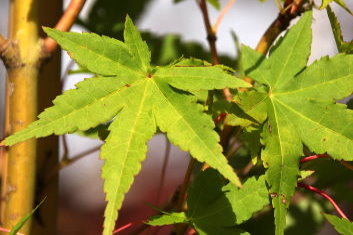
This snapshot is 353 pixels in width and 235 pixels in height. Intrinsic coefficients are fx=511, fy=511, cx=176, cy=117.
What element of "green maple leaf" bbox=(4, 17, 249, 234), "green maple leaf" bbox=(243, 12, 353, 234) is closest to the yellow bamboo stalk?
"green maple leaf" bbox=(4, 17, 249, 234)

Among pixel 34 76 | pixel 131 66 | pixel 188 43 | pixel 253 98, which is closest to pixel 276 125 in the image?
pixel 253 98

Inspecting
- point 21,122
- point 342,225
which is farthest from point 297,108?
point 21,122

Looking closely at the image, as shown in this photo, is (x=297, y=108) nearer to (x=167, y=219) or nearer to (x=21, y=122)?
(x=167, y=219)

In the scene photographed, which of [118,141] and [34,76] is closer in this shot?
[118,141]

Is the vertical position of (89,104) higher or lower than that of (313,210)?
higher

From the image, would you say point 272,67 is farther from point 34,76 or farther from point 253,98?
point 34,76

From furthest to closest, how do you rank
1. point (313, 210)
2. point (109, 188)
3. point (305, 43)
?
point (313, 210) < point (305, 43) < point (109, 188)
